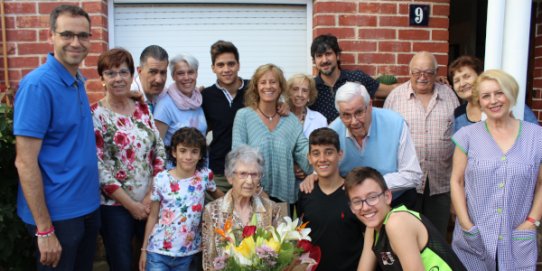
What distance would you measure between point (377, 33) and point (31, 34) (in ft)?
9.30

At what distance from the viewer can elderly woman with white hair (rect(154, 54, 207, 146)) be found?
3270 millimetres

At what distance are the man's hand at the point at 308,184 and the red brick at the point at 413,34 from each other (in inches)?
71.1

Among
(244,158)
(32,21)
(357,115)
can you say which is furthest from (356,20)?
(32,21)

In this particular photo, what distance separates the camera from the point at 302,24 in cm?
432

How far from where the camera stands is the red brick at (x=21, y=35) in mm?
3832

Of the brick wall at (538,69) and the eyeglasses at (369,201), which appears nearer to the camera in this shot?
the eyeglasses at (369,201)

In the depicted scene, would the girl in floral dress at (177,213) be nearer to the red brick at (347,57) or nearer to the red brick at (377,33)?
the red brick at (347,57)

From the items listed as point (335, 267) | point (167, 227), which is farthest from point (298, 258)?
point (167, 227)

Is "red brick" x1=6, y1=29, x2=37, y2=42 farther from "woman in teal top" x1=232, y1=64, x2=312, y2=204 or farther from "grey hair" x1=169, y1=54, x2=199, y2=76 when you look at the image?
"woman in teal top" x1=232, y1=64, x2=312, y2=204

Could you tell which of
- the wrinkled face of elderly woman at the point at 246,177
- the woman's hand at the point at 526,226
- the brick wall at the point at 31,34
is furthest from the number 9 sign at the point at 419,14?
the brick wall at the point at 31,34

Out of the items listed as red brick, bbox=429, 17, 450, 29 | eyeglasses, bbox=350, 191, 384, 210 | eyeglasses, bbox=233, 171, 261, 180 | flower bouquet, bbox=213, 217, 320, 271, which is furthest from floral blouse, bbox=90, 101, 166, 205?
red brick, bbox=429, 17, 450, 29

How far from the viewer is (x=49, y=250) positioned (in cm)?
228

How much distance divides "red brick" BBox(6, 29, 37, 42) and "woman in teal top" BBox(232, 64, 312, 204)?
1.92m

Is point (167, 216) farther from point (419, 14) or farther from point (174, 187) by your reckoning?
point (419, 14)
